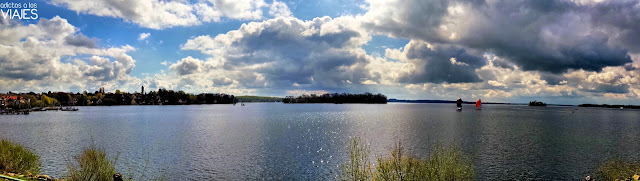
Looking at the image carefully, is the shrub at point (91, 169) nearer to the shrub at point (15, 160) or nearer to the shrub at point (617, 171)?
the shrub at point (15, 160)

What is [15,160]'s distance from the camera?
30.3 m

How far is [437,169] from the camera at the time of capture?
21297 millimetres

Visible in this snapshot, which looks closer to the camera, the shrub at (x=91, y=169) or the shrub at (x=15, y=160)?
the shrub at (x=91, y=169)

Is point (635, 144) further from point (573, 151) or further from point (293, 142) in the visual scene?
point (293, 142)

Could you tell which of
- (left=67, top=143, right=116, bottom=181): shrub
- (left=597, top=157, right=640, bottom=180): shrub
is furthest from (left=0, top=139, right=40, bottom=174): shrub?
(left=597, top=157, right=640, bottom=180): shrub

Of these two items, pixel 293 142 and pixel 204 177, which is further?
pixel 293 142

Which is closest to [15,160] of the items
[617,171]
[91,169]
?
[91,169]

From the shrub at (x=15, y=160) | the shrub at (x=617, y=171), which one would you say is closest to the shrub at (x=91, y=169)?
the shrub at (x=15, y=160)

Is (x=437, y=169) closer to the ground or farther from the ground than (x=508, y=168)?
farther from the ground

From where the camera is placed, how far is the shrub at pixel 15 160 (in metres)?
29.2

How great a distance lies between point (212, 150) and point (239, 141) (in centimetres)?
1142

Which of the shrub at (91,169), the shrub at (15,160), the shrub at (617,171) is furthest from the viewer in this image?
the shrub at (617,171)

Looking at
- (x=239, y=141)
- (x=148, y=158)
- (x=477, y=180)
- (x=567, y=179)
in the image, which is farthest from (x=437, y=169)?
(x=239, y=141)

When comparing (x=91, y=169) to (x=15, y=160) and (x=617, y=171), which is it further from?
(x=617, y=171)
